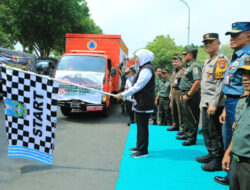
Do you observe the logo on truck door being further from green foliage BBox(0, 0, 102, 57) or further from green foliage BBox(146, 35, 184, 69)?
green foliage BBox(146, 35, 184, 69)

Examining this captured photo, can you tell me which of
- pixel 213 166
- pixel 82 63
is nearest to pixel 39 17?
pixel 82 63

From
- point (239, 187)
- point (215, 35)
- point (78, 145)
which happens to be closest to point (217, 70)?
point (215, 35)

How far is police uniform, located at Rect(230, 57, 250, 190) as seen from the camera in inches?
60.7

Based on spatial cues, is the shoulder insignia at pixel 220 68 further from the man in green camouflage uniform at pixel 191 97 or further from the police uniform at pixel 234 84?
the man in green camouflage uniform at pixel 191 97

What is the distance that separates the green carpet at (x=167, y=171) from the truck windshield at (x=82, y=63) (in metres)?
3.82

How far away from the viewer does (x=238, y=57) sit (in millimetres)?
2582

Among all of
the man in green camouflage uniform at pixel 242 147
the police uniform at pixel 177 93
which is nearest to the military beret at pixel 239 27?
the man in green camouflage uniform at pixel 242 147

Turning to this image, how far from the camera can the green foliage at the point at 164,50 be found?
52.3 meters

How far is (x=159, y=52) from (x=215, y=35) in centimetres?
5336

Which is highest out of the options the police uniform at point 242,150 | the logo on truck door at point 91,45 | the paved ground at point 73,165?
the logo on truck door at point 91,45

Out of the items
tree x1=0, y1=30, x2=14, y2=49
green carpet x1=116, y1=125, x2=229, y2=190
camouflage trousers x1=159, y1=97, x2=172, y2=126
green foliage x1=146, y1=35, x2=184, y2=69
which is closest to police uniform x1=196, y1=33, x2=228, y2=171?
green carpet x1=116, y1=125, x2=229, y2=190

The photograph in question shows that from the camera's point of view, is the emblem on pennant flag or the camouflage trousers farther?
the camouflage trousers

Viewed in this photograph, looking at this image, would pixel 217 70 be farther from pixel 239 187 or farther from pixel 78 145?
pixel 78 145

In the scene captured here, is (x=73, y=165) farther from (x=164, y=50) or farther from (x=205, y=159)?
(x=164, y=50)
